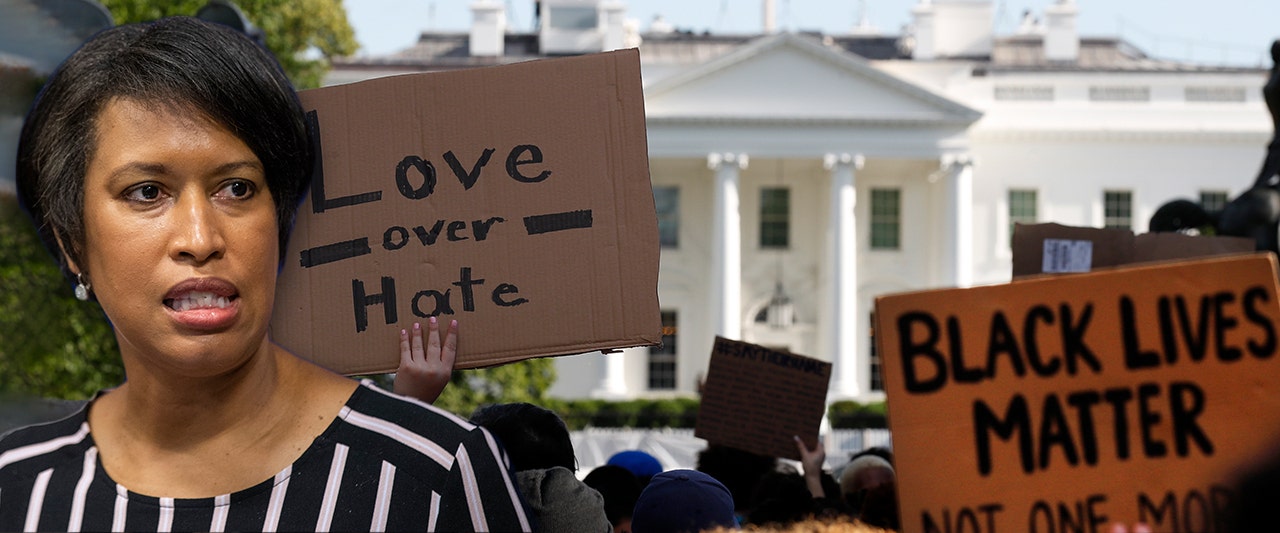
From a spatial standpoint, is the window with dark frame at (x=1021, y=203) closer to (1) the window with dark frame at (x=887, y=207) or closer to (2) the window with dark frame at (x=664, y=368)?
(1) the window with dark frame at (x=887, y=207)

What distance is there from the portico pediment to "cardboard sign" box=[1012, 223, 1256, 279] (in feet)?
119

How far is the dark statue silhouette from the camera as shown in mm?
7609

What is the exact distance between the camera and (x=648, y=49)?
163ft

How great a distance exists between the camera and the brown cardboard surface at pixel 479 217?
8.32 ft

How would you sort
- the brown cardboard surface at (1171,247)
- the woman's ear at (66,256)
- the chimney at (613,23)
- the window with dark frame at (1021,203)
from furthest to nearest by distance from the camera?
1. the chimney at (613,23)
2. the window with dark frame at (1021,203)
3. the brown cardboard surface at (1171,247)
4. the woman's ear at (66,256)

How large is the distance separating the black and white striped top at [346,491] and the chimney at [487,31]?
156 feet

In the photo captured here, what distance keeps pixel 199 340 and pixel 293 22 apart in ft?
90.5

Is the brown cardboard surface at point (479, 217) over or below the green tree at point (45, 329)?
over

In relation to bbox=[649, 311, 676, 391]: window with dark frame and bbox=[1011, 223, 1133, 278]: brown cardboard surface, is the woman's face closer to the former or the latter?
bbox=[1011, 223, 1133, 278]: brown cardboard surface

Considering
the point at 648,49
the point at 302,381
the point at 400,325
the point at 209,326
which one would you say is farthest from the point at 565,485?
the point at 648,49

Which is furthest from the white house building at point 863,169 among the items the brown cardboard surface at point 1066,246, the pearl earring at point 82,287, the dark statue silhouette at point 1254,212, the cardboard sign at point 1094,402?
the pearl earring at point 82,287

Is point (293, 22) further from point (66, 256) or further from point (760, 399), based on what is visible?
point (66, 256)

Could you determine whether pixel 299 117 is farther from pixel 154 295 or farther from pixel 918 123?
pixel 918 123


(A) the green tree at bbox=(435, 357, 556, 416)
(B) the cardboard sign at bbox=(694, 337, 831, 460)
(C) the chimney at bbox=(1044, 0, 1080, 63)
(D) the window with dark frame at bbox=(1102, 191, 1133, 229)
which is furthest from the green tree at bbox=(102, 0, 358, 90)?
(C) the chimney at bbox=(1044, 0, 1080, 63)
